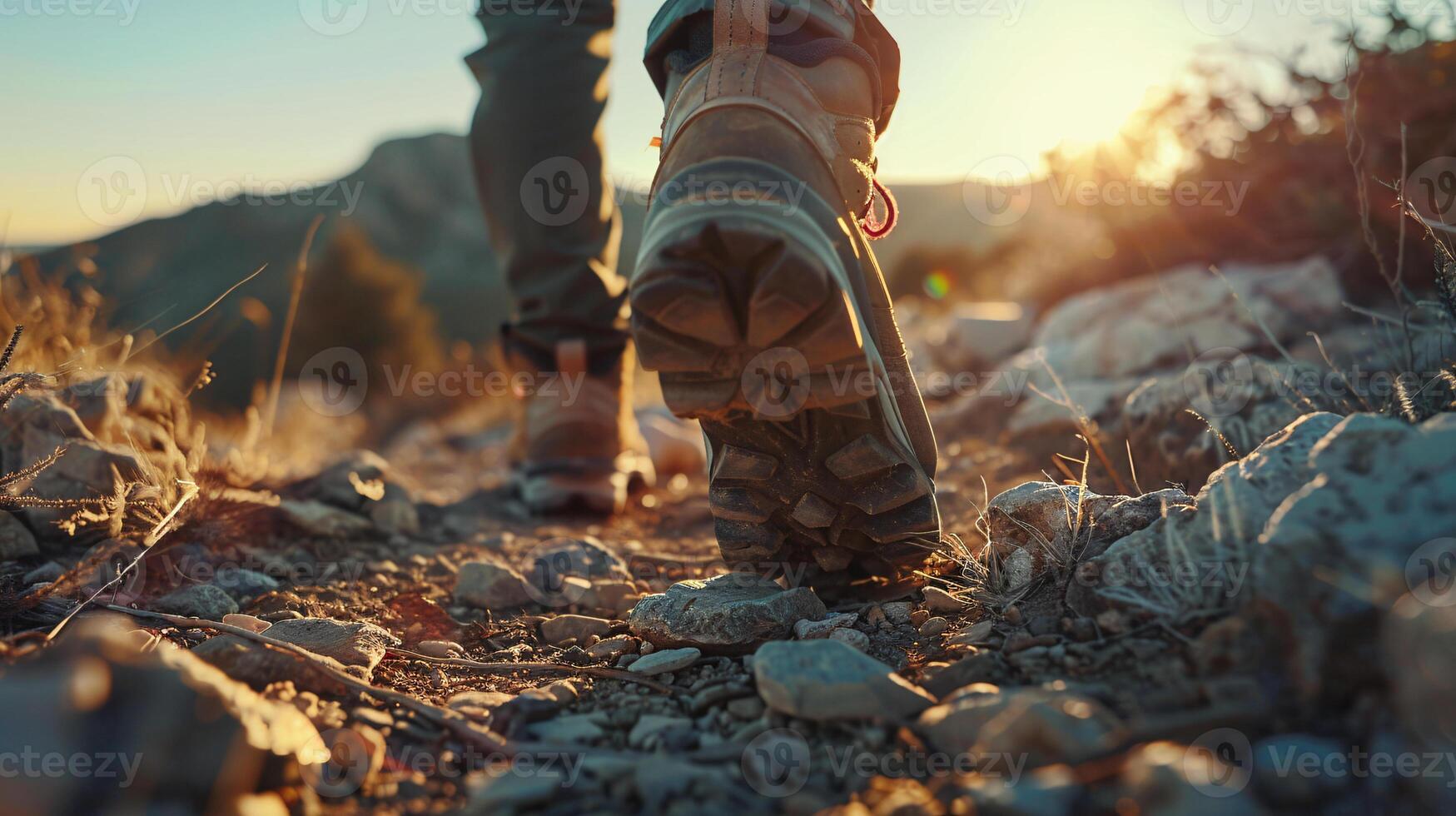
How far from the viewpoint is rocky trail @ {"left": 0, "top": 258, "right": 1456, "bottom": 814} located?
2.59ft

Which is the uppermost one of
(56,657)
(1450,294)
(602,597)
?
(1450,294)

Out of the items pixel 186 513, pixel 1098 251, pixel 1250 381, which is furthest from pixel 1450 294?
pixel 1098 251

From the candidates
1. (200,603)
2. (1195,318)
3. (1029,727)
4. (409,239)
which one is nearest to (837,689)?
(1029,727)

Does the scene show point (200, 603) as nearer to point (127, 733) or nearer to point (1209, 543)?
point (127, 733)

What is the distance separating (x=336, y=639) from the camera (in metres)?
1.37

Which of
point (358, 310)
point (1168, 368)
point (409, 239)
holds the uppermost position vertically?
point (409, 239)

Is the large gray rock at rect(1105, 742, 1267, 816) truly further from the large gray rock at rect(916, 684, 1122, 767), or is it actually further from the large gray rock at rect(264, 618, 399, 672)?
the large gray rock at rect(264, 618, 399, 672)

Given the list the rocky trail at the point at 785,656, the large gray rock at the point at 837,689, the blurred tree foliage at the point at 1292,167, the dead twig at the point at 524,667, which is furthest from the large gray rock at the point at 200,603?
the blurred tree foliage at the point at 1292,167

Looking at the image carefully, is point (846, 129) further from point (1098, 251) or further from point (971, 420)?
point (1098, 251)

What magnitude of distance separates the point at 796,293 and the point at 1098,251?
5.24 m

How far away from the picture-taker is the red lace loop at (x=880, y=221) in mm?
1848

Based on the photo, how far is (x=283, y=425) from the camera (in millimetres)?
8109

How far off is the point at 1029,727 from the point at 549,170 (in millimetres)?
2122

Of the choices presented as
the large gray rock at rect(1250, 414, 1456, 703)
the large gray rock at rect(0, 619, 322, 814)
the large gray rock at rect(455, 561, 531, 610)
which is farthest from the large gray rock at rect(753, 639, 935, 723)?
the large gray rock at rect(455, 561, 531, 610)
